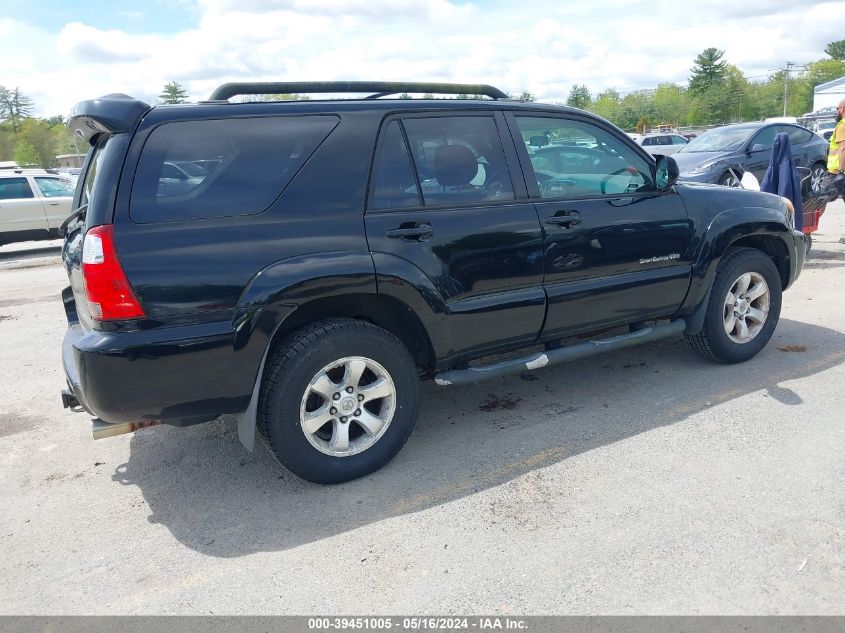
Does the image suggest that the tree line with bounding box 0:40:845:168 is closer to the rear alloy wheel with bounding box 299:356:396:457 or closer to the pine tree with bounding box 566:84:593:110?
the pine tree with bounding box 566:84:593:110

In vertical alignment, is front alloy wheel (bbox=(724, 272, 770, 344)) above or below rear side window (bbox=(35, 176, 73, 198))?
below

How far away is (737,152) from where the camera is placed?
12.7m

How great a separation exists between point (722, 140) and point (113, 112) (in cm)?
1280

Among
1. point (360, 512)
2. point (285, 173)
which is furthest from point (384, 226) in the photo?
point (360, 512)

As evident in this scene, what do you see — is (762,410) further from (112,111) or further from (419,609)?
(112,111)

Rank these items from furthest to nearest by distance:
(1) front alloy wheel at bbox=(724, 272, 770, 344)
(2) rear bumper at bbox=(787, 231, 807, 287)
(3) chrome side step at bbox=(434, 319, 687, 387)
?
(2) rear bumper at bbox=(787, 231, 807, 287), (1) front alloy wheel at bbox=(724, 272, 770, 344), (3) chrome side step at bbox=(434, 319, 687, 387)

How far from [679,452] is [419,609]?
1812mm

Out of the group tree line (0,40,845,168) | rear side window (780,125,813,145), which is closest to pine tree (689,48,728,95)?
Answer: tree line (0,40,845,168)

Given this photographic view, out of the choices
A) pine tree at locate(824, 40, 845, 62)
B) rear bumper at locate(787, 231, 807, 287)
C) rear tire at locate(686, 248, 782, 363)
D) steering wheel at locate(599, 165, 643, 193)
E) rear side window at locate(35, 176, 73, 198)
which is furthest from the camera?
pine tree at locate(824, 40, 845, 62)

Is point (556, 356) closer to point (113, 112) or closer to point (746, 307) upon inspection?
point (746, 307)

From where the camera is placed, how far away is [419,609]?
8.68 ft

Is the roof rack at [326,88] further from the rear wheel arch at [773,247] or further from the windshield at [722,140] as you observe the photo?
the windshield at [722,140]

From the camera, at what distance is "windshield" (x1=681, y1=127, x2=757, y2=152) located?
1305cm

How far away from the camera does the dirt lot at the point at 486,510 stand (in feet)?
9.00
